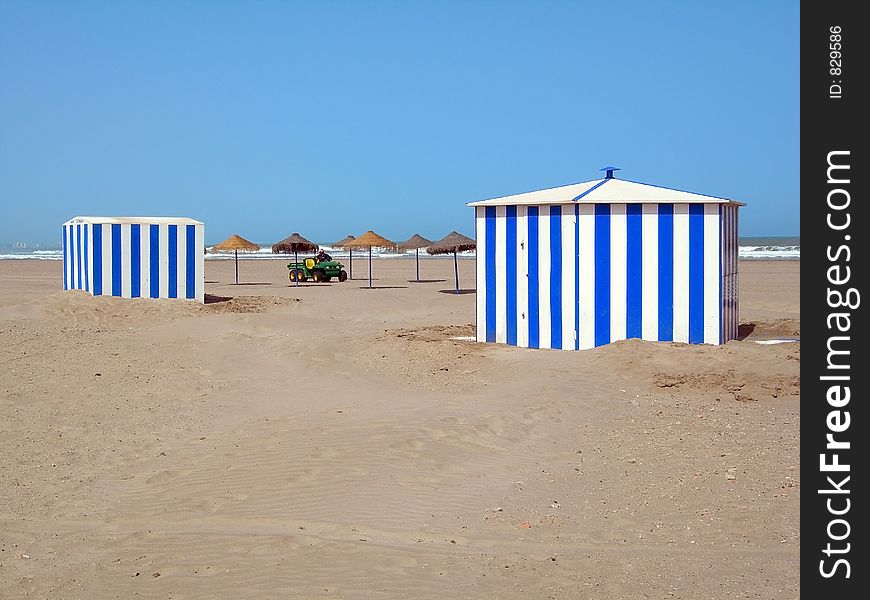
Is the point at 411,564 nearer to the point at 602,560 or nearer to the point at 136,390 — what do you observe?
the point at 602,560

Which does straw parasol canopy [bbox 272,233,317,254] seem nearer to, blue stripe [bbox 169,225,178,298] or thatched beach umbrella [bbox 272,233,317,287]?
thatched beach umbrella [bbox 272,233,317,287]

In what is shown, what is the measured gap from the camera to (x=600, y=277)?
12133 mm

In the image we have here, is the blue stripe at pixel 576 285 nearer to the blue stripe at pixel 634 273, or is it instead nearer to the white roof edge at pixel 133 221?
the blue stripe at pixel 634 273

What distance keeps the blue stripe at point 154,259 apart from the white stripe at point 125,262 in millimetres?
427

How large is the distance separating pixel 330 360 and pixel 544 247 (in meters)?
3.25

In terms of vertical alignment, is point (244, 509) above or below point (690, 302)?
below

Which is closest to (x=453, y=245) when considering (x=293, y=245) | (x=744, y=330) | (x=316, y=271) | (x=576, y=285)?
(x=316, y=271)

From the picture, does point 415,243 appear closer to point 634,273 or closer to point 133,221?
point 133,221

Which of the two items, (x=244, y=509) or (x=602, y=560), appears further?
(x=244, y=509)

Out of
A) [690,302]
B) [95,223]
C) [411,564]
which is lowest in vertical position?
[411,564]

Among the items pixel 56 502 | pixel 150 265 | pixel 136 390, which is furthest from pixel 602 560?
pixel 150 265

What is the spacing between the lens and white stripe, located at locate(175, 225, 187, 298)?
64.7 feet

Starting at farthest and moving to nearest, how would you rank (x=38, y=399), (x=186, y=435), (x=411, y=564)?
(x=38, y=399) → (x=186, y=435) → (x=411, y=564)

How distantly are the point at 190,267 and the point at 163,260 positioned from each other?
2.05 ft
